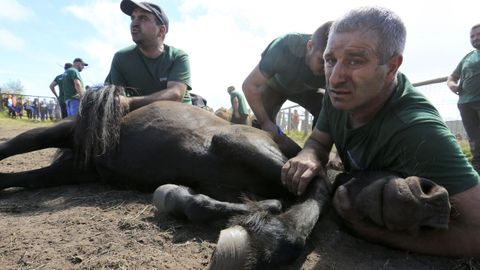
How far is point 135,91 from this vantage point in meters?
4.43

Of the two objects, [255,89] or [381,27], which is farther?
[255,89]

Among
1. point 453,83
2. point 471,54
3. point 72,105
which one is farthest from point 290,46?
point 72,105

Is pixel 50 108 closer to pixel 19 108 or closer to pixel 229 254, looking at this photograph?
pixel 19 108

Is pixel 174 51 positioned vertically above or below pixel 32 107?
above

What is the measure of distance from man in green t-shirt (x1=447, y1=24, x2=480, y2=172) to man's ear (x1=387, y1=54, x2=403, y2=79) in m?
4.00

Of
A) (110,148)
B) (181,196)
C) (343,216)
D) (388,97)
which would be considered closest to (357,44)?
(388,97)

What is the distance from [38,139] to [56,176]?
0.39m

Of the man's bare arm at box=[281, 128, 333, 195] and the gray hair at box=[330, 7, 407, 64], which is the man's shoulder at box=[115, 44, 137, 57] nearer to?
the man's bare arm at box=[281, 128, 333, 195]

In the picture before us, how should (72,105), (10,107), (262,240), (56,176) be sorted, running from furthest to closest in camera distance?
(10,107)
(72,105)
(56,176)
(262,240)

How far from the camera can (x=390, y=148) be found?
2.10m

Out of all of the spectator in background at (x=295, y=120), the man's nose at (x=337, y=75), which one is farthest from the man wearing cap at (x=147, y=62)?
the spectator in background at (x=295, y=120)

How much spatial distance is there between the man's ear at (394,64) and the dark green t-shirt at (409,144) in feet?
0.48

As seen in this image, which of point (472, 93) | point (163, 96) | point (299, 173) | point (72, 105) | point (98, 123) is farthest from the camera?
point (72, 105)

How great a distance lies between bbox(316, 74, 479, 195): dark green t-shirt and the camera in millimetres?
1898
